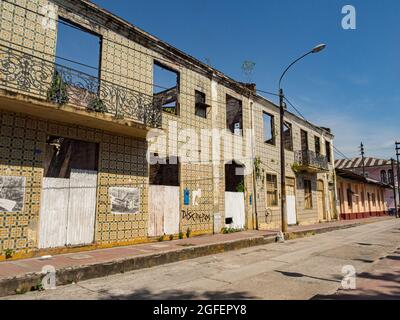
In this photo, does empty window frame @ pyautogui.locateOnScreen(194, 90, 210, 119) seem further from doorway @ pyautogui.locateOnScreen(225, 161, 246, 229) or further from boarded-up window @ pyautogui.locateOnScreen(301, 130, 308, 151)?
boarded-up window @ pyautogui.locateOnScreen(301, 130, 308, 151)

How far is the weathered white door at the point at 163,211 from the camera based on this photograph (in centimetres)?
1149

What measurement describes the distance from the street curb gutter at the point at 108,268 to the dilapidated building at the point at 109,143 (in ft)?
7.28

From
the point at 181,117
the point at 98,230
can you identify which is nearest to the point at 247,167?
the point at 181,117

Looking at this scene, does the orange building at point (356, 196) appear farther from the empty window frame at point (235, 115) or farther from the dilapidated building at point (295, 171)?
the empty window frame at point (235, 115)

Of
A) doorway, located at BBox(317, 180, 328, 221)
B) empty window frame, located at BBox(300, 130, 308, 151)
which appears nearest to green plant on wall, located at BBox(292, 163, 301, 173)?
empty window frame, located at BBox(300, 130, 308, 151)

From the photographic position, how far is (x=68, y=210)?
361 inches

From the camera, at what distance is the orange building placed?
28.1 meters

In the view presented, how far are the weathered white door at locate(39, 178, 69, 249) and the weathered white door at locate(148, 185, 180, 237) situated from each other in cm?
318

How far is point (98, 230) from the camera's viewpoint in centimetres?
970

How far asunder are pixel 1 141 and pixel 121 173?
3677 millimetres

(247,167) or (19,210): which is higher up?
(247,167)

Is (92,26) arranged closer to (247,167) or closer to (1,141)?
(1,141)
